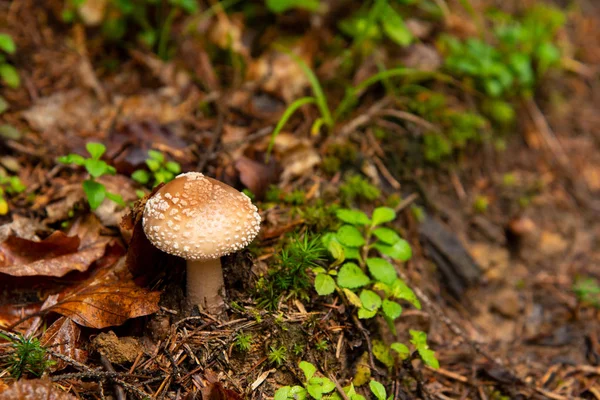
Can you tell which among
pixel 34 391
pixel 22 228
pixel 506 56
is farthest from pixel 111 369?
pixel 506 56

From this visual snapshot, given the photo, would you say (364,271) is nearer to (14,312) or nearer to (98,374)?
(98,374)

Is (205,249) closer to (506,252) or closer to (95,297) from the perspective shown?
(95,297)

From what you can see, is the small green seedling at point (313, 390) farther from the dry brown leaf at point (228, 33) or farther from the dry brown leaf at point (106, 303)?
the dry brown leaf at point (228, 33)

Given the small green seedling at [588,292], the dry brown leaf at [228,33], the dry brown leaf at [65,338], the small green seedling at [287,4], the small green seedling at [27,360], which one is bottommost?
the small green seedling at [588,292]

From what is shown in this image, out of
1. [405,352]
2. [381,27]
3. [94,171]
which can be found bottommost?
[405,352]

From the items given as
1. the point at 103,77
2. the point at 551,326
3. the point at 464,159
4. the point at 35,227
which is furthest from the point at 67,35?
the point at 551,326

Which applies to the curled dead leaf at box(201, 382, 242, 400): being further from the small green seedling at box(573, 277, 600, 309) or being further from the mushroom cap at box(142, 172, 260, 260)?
the small green seedling at box(573, 277, 600, 309)

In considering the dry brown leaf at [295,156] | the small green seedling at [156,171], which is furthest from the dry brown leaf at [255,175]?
the small green seedling at [156,171]
